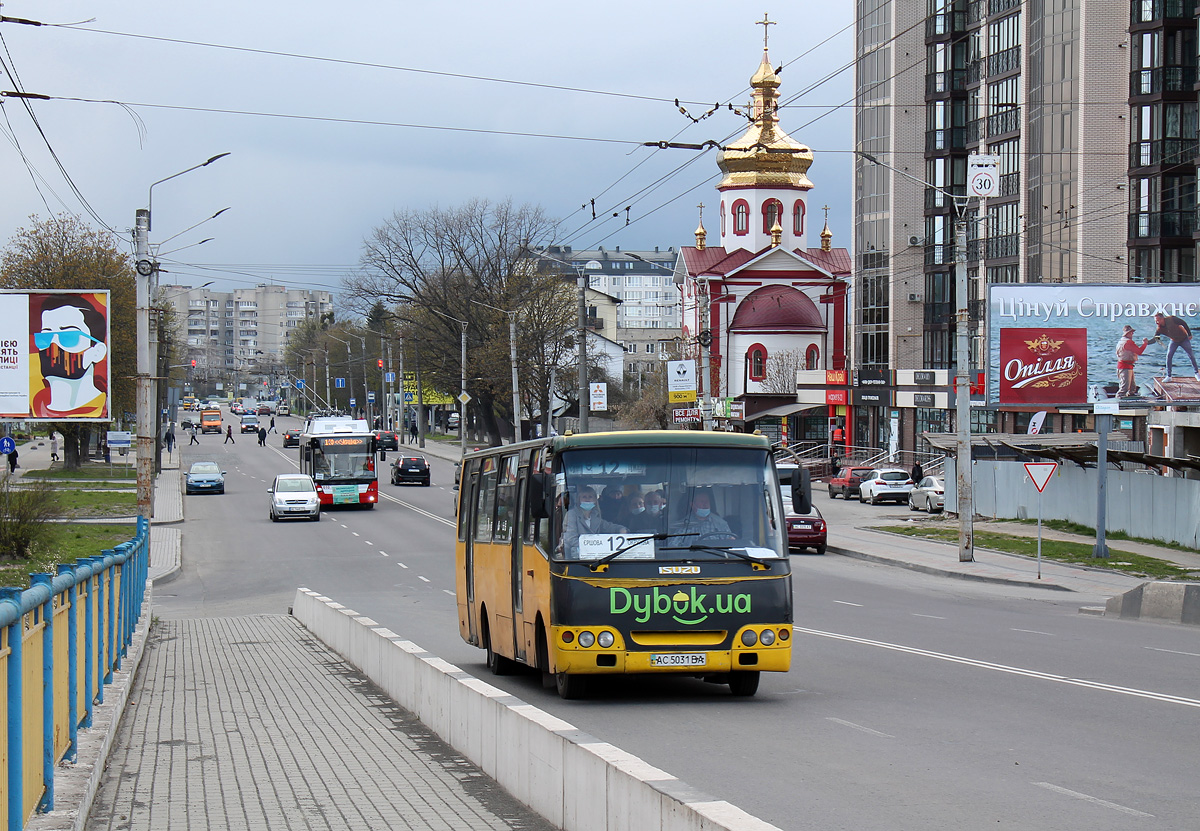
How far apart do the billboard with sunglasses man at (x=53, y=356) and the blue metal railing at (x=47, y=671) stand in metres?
23.9

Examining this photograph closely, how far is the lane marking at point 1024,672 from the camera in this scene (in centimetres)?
1203

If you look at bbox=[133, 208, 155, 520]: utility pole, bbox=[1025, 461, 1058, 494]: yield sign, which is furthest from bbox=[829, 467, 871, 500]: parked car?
bbox=[133, 208, 155, 520]: utility pole

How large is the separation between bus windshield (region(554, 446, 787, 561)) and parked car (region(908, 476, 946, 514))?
3571 cm

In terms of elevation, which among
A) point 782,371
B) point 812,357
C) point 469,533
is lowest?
point 469,533

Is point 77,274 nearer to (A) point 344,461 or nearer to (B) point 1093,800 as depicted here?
(A) point 344,461

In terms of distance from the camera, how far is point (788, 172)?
85250 mm

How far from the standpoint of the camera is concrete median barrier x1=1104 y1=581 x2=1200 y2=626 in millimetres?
20891

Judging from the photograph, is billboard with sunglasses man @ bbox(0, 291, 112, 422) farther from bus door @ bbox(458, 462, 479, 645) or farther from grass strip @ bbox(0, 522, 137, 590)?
bus door @ bbox(458, 462, 479, 645)

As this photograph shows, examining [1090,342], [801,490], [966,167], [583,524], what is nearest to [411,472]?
[966,167]

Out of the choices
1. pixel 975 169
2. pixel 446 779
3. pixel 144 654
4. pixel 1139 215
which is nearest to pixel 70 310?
pixel 144 654

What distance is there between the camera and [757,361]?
3292 inches

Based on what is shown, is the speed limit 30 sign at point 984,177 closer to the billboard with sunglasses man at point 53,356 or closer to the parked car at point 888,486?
the billboard with sunglasses man at point 53,356

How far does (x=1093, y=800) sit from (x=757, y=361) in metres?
76.3

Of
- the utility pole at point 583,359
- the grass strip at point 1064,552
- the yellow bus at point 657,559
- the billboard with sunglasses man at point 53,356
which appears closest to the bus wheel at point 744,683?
the yellow bus at point 657,559
